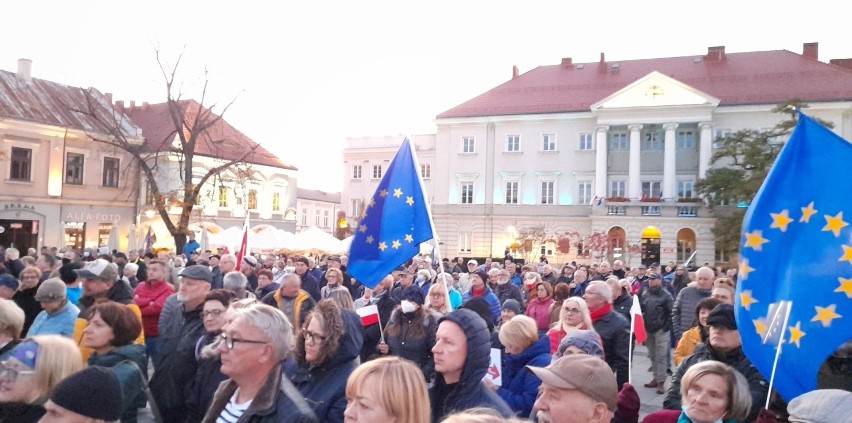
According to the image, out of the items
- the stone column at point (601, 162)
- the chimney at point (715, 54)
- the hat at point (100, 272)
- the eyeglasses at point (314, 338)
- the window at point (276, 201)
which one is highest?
the chimney at point (715, 54)

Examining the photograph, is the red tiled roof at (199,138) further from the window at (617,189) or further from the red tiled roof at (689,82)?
the window at (617,189)

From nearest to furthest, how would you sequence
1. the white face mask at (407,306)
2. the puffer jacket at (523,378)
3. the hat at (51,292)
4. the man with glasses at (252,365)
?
the man with glasses at (252,365) → the puffer jacket at (523,378) → the hat at (51,292) → the white face mask at (407,306)

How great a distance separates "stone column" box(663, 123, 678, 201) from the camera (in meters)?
45.4

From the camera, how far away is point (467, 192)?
51.4 m

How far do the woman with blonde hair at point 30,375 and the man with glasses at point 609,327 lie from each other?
4527mm

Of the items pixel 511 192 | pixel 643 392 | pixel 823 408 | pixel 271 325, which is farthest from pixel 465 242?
pixel 823 408

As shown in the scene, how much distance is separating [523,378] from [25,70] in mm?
39512

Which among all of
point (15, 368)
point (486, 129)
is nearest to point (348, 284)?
point (15, 368)

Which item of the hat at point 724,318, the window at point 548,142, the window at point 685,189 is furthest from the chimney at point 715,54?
the hat at point 724,318

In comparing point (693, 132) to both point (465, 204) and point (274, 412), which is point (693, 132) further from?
point (274, 412)

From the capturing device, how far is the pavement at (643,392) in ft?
23.6

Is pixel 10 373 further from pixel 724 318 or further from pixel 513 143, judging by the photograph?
pixel 513 143

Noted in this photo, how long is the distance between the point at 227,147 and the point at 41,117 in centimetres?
1385

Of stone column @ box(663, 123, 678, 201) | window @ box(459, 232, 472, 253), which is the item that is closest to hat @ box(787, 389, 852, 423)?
stone column @ box(663, 123, 678, 201)
